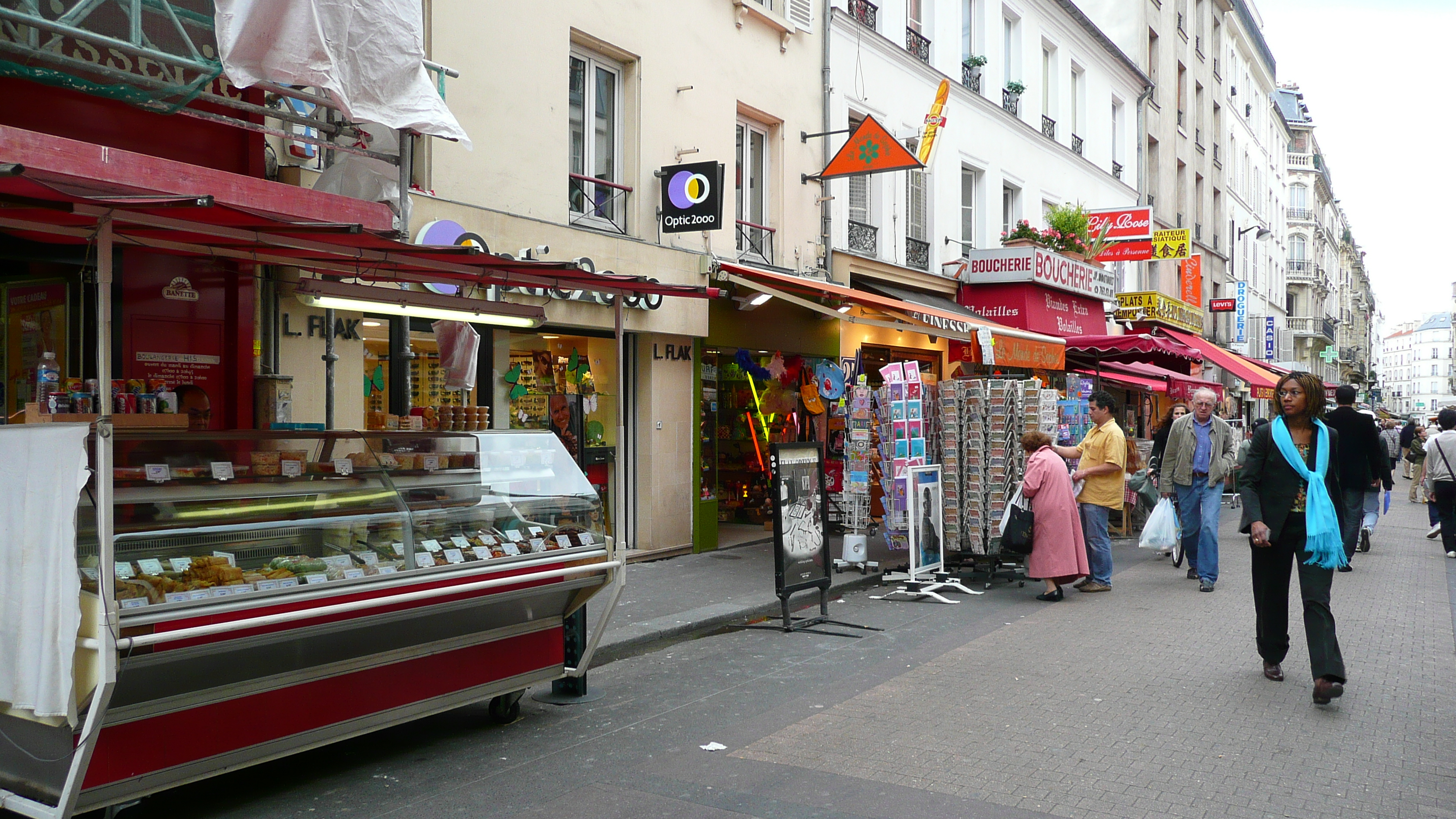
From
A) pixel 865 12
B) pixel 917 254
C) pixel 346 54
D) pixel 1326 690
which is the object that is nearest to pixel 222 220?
pixel 346 54

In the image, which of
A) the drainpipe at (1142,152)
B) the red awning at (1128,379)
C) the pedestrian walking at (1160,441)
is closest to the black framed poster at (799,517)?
the pedestrian walking at (1160,441)

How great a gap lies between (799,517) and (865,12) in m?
10.0

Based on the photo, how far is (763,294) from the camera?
39.3 feet

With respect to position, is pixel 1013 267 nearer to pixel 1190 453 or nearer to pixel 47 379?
pixel 1190 453

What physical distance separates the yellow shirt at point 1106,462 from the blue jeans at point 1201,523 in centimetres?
71

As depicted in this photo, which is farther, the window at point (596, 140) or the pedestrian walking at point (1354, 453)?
the window at point (596, 140)

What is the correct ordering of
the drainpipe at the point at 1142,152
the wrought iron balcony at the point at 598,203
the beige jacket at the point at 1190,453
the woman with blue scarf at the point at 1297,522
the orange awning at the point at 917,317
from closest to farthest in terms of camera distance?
the woman with blue scarf at the point at 1297,522, the beige jacket at the point at 1190,453, the wrought iron balcony at the point at 598,203, the orange awning at the point at 917,317, the drainpipe at the point at 1142,152

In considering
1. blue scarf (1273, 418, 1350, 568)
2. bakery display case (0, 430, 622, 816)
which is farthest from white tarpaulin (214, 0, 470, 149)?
blue scarf (1273, 418, 1350, 568)

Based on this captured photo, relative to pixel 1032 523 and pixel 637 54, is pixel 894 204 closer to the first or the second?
pixel 637 54

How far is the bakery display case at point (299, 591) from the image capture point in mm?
4074

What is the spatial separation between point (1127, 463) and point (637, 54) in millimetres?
8266

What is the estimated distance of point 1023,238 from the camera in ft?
63.7

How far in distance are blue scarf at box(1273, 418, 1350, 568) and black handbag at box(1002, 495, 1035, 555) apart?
3.44 meters

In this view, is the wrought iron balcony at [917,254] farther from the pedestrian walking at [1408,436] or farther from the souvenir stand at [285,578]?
the souvenir stand at [285,578]
